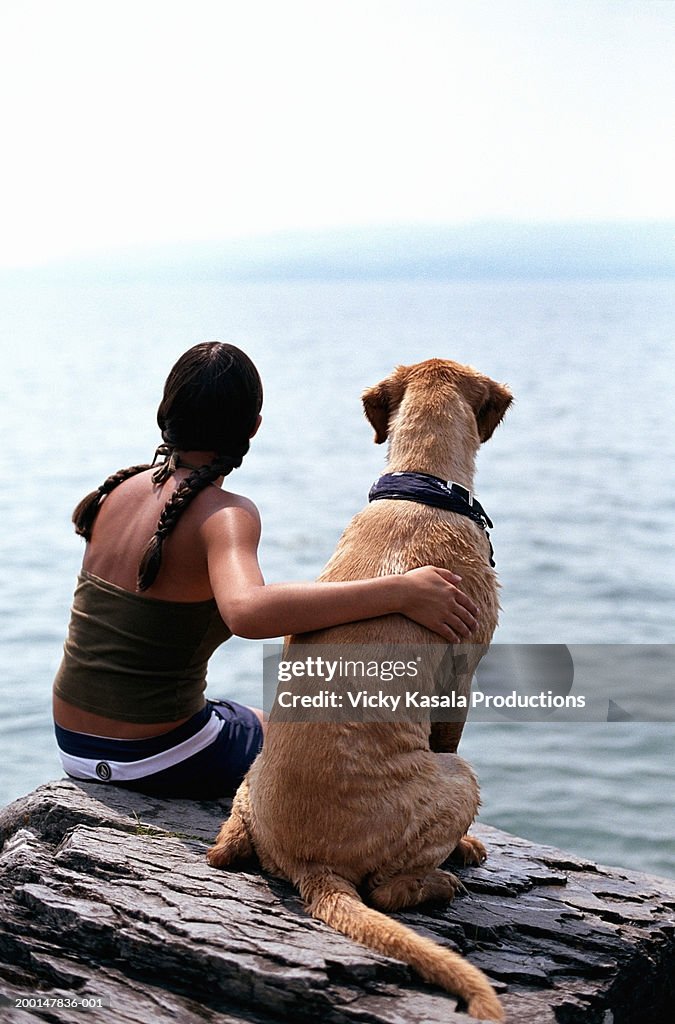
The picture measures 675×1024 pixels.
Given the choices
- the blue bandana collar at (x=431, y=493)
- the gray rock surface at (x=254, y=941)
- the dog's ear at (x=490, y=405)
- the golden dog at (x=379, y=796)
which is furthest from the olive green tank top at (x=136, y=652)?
the dog's ear at (x=490, y=405)

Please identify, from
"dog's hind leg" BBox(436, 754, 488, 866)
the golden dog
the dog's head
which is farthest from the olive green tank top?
"dog's hind leg" BBox(436, 754, 488, 866)

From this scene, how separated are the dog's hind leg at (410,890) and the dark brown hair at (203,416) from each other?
50.6 inches

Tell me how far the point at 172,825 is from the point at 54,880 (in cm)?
63

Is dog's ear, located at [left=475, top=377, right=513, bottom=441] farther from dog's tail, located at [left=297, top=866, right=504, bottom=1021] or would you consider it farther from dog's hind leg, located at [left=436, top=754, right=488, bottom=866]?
dog's tail, located at [left=297, top=866, right=504, bottom=1021]

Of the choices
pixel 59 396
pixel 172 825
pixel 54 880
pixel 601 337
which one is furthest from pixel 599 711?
pixel 601 337

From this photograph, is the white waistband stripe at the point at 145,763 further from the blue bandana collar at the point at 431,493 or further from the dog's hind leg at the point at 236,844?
the blue bandana collar at the point at 431,493

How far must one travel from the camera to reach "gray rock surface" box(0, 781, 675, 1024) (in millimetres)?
3250

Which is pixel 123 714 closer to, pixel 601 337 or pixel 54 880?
pixel 54 880

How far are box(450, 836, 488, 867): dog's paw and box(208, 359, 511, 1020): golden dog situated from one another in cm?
27

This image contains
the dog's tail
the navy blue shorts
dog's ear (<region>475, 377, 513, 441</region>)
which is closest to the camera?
the dog's tail

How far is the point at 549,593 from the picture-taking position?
1614 cm

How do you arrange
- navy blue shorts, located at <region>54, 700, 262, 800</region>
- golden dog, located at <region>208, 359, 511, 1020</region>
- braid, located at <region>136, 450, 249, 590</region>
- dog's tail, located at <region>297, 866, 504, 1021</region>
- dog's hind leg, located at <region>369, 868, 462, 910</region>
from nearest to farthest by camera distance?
dog's tail, located at <region>297, 866, 504, 1021</region>, golden dog, located at <region>208, 359, 511, 1020</region>, dog's hind leg, located at <region>369, 868, 462, 910</region>, braid, located at <region>136, 450, 249, 590</region>, navy blue shorts, located at <region>54, 700, 262, 800</region>

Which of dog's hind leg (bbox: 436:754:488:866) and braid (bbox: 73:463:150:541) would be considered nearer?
dog's hind leg (bbox: 436:754:488:866)

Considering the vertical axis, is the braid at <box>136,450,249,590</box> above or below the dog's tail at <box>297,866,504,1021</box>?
above
